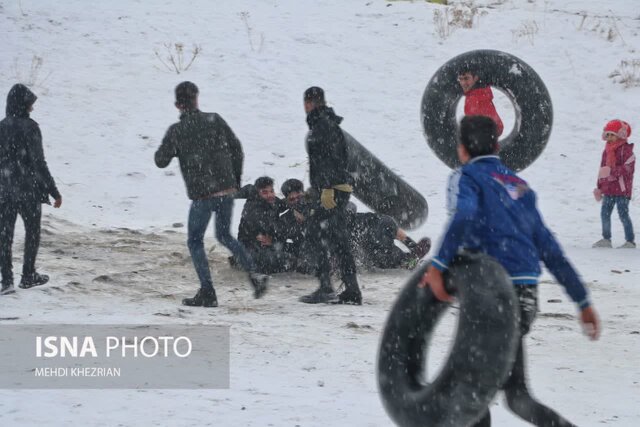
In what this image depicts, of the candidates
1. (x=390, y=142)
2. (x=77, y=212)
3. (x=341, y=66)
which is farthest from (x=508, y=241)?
(x=341, y=66)

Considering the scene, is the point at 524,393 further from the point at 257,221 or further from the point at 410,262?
the point at 410,262

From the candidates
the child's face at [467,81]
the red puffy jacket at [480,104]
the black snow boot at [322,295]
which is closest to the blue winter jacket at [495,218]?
the black snow boot at [322,295]

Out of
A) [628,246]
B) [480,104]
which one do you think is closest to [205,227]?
[480,104]

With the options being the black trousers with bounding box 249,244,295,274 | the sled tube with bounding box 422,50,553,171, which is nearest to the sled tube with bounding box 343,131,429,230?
the sled tube with bounding box 422,50,553,171

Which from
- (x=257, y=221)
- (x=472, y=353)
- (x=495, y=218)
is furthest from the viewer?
(x=257, y=221)

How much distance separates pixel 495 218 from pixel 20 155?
4.84m

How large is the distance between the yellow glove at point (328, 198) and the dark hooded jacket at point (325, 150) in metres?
0.04

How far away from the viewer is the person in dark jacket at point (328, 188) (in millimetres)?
6992

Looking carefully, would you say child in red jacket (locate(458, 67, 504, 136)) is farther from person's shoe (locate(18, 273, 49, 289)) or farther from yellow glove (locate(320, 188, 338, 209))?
person's shoe (locate(18, 273, 49, 289))

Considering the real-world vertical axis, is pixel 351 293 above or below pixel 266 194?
below

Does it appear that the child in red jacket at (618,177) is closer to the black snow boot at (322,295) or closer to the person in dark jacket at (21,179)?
the black snow boot at (322,295)

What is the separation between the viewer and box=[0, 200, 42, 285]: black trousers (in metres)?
7.22

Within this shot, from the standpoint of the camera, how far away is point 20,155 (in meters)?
7.22

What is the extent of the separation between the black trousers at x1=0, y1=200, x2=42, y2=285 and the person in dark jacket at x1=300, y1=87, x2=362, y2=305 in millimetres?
2249
